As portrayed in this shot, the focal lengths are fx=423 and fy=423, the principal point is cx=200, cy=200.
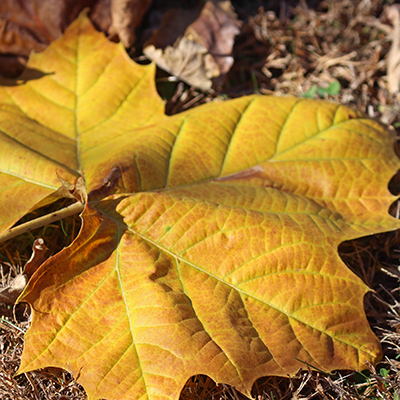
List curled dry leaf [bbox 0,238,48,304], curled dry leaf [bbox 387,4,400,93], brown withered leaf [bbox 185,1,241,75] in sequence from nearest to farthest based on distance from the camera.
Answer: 1. curled dry leaf [bbox 0,238,48,304]
2. brown withered leaf [bbox 185,1,241,75]
3. curled dry leaf [bbox 387,4,400,93]

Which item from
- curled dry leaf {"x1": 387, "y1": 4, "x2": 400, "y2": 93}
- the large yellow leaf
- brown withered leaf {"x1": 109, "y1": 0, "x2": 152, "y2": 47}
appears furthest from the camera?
curled dry leaf {"x1": 387, "y1": 4, "x2": 400, "y2": 93}

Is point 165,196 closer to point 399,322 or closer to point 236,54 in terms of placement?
point 399,322

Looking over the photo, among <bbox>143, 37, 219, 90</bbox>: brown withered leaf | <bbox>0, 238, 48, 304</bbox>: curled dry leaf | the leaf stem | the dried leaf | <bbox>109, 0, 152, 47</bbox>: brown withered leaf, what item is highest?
<bbox>109, 0, 152, 47</bbox>: brown withered leaf

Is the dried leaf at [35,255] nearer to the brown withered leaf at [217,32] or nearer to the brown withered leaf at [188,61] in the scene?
the brown withered leaf at [188,61]

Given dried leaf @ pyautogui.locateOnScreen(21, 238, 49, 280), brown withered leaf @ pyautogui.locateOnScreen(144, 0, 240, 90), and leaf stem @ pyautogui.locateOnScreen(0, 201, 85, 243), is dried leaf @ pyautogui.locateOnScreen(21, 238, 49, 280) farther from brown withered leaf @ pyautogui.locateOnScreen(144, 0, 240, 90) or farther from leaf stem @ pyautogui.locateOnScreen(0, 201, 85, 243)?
brown withered leaf @ pyautogui.locateOnScreen(144, 0, 240, 90)

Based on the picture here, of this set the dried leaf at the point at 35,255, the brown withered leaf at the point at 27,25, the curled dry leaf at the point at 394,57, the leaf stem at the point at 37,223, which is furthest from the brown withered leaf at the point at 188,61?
the dried leaf at the point at 35,255

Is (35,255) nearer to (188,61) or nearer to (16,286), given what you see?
(16,286)

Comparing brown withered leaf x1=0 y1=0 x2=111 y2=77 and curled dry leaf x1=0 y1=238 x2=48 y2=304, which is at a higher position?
brown withered leaf x1=0 y1=0 x2=111 y2=77

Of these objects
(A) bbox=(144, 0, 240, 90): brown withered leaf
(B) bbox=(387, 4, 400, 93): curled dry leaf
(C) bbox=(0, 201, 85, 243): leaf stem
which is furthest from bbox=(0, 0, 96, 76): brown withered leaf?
(B) bbox=(387, 4, 400, 93): curled dry leaf

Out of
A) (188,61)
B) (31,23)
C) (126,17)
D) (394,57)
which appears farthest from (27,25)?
(394,57)
